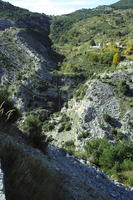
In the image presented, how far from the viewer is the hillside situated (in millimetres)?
7512

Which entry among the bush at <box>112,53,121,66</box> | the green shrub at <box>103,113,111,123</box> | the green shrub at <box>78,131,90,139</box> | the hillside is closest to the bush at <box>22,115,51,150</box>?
the hillside

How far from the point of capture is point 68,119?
43.5 metres

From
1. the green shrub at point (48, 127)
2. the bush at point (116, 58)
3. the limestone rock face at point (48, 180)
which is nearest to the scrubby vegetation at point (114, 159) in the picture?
the limestone rock face at point (48, 180)

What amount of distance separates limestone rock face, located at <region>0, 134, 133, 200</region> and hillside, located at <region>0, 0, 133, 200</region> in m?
0.02

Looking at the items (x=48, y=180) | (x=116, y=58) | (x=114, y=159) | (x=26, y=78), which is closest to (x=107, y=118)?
(x=114, y=159)

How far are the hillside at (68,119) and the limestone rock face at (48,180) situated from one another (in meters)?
0.02

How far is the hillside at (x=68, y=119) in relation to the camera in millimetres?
7512

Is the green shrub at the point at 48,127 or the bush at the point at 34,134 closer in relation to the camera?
the bush at the point at 34,134

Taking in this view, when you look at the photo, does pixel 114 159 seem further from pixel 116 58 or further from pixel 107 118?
pixel 116 58

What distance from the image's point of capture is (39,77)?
5803cm

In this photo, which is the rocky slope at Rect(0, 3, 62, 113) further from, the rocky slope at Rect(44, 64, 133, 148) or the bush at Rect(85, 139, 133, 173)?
the bush at Rect(85, 139, 133, 173)

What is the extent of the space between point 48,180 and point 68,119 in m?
37.3

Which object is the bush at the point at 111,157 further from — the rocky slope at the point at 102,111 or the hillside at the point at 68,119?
the rocky slope at the point at 102,111

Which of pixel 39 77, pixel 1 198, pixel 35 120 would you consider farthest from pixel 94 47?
pixel 1 198
